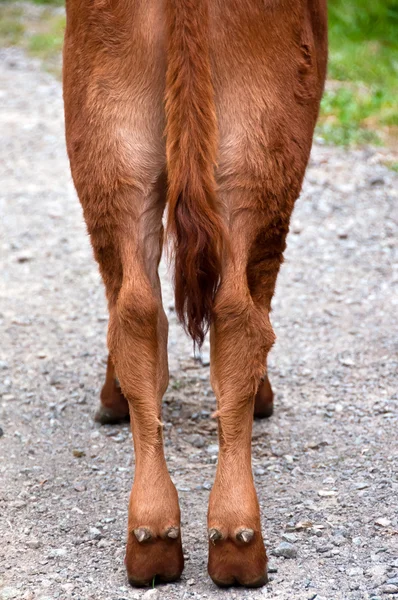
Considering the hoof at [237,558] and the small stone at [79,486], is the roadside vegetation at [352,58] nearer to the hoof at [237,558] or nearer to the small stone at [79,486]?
the small stone at [79,486]

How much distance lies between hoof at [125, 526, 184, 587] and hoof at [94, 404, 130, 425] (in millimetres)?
1200

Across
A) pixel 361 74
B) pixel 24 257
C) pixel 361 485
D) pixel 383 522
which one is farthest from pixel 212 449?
pixel 361 74

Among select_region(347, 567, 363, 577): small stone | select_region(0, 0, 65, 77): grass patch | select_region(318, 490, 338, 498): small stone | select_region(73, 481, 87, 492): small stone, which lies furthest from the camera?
select_region(0, 0, 65, 77): grass patch

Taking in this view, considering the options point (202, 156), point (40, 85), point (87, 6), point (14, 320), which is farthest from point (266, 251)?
point (40, 85)

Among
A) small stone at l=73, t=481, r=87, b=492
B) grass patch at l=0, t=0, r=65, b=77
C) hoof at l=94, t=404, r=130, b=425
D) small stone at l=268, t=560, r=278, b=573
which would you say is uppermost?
small stone at l=268, t=560, r=278, b=573

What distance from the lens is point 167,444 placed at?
3.68 metres

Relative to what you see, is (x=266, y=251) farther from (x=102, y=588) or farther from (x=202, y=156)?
(x=102, y=588)

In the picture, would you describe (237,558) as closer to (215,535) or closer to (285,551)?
(215,535)

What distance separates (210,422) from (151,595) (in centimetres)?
128

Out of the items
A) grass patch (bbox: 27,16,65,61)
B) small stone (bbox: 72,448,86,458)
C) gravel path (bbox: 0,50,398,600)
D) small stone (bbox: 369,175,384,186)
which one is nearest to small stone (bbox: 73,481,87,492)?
gravel path (bbox: 0,50,398,600)

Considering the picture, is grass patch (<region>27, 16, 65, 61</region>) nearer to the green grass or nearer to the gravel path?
the green grass

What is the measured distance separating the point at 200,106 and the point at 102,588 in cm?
138

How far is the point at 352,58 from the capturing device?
394 inches

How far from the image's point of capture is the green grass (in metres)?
7.81
